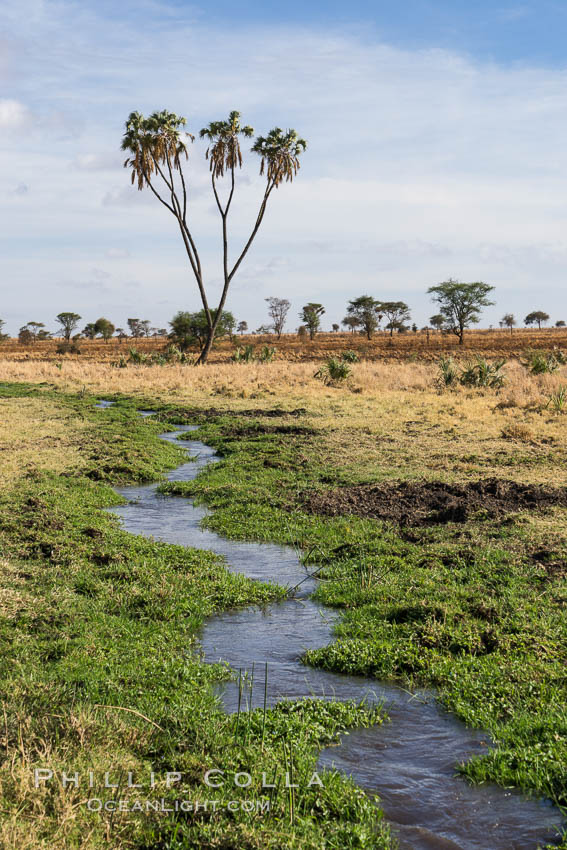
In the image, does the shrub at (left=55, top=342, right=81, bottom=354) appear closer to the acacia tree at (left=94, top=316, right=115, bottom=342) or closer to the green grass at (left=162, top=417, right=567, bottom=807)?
the acacia tree at (left=94, top=316, right=115, bottom=342)

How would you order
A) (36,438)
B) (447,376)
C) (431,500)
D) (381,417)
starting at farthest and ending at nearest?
(447,376) < (381,417) < (36,438) < (431,500)

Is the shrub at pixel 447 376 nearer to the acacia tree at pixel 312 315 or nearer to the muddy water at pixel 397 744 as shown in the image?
the muddy water at pixel 397 744

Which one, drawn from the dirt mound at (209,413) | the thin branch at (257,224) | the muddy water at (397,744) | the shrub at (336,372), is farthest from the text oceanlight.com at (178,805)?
the thin branch at (257,224)

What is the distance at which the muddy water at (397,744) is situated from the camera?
3820 millimetres

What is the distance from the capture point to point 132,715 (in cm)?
464

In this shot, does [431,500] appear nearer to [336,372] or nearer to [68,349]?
[336,372]

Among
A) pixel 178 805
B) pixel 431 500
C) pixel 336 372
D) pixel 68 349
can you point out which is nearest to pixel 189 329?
pixel 68 349

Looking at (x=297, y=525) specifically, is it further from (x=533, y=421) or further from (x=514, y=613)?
(x=533, y=421)

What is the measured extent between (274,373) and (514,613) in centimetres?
3191

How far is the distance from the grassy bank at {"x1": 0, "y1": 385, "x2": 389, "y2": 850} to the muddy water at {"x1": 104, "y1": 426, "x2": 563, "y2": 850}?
209mm

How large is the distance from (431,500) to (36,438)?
10201mm

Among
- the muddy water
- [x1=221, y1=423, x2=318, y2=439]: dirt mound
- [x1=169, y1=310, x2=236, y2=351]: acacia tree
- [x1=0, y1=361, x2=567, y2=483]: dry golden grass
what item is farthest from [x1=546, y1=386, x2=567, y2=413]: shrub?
[x1=169, y1=310, x2=236, y2=351]: acacia tree

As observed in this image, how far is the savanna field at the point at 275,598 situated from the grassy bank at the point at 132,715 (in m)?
0.02

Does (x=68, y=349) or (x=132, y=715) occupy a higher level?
(x=68, y=349)
